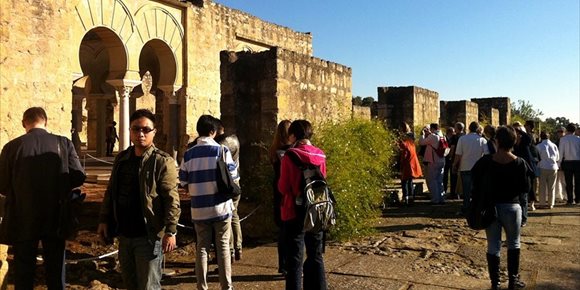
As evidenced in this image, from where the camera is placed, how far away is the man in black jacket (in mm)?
4191

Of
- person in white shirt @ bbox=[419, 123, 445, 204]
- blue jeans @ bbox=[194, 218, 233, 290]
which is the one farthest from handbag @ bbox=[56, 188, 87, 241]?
person in white shirt @ bbox=[419, 123, 445, 204]

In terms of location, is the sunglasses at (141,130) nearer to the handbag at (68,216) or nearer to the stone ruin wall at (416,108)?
the handbag at (68,216)

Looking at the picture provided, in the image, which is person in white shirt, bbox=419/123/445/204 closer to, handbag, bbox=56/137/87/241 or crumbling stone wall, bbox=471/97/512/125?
handbag, bbox=56/137/87/241

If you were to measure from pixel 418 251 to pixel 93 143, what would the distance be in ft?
→ 71.7

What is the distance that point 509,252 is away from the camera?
4773 mm

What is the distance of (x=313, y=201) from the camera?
14.0 ft

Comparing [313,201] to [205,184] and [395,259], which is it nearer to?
[205,184]

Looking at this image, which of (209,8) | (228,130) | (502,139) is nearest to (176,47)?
(209,8)

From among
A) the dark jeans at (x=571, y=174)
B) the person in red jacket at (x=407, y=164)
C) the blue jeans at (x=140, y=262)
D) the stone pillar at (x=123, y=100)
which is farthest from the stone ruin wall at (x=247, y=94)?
the stone pillar at (x=123, y=100)

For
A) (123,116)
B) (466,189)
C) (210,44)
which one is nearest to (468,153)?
(466,189)

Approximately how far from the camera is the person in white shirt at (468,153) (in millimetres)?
8590

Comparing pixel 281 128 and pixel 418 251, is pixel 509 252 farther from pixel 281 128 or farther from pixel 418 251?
pixel 281 128

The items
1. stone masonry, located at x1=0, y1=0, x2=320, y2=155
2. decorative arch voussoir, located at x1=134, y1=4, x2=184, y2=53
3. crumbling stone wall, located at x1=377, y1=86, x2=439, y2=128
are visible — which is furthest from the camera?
decorative arch voussoir, located at x1=134, y1=4, x2=184, y2=53

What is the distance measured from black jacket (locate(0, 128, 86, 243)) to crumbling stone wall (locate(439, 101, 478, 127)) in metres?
14.2
